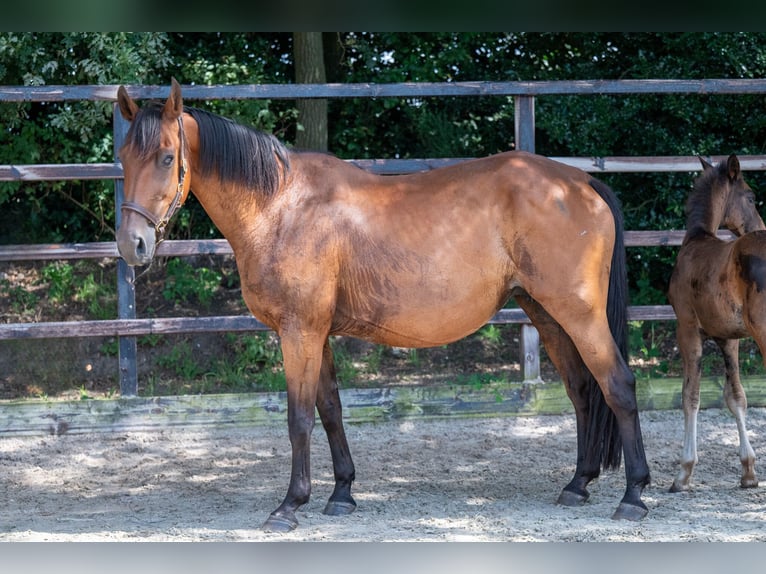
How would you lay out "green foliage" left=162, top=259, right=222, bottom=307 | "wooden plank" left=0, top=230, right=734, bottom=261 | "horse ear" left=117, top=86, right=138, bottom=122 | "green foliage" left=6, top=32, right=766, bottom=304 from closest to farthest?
"horse ear" left=117, top=86, right=138, bottom=122 → "wooden plank" left=0, top=230, right=734, bottom=261 → "green foliage" left=6, top=32, right=766, bottom=304 → "green foliage" left=162, top=259, right=222, bottom=307

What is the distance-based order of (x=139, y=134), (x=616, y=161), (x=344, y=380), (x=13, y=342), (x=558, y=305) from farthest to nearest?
(x=13, y=342) < (x=344, y=380) < (x=616, y=161) < (x=558, y=305) < (x=139, y=134)

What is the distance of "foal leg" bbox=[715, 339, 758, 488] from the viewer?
16.2ft

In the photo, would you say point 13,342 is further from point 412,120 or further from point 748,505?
point 748,505

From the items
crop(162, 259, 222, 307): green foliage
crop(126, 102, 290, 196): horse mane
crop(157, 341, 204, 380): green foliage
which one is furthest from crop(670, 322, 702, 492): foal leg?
crop(162, 259, 222, 307): green foliage

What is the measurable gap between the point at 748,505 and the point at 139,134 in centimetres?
378

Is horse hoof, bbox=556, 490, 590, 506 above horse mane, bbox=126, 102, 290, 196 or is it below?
below

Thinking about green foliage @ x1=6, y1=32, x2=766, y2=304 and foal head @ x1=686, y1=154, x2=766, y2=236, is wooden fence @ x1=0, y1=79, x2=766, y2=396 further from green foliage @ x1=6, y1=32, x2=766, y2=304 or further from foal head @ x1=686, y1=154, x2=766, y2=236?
green foliage @ x1=6, y1=32, x2=766, y2=304

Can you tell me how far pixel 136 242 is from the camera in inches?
155

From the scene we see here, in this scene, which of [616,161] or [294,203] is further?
[616,161]

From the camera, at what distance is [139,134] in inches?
157

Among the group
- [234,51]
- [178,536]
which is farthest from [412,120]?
[178,536]

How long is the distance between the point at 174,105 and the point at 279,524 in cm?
216

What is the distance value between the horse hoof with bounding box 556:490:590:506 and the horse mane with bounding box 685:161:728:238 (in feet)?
6.13

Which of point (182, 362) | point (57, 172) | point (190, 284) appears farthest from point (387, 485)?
point (190, 284)
